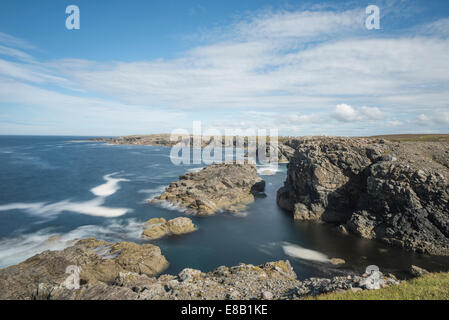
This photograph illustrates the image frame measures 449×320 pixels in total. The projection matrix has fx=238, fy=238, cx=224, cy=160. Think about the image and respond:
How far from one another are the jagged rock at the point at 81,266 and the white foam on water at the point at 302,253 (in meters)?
16.1

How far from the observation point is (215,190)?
175 feet

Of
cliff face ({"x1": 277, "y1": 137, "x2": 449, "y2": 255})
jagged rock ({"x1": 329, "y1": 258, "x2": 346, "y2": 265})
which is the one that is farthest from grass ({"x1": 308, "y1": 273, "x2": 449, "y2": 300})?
cliff face ({"x1": 277, "y1": 137, "x2": 449, "y2": 255})

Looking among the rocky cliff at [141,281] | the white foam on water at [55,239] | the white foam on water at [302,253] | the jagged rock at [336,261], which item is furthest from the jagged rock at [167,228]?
the jagged rock at [336,261]

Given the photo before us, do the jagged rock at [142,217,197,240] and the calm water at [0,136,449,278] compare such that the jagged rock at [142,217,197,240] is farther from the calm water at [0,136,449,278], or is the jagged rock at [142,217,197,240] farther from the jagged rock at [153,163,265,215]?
the jagged rock at [153,163,265,215]

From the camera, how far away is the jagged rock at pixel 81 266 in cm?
1795

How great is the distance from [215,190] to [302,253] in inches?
1018

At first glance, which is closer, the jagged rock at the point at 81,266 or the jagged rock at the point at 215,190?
the jagged rock at the point at 81,266

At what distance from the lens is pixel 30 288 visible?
18.2m

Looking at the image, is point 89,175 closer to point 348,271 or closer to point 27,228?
point 27,228

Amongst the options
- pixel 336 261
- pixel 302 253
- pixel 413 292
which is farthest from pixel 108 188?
pixel 413 292

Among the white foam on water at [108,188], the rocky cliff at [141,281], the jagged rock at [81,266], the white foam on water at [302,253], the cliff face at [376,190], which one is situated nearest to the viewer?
the rocky cliff at [141,281]

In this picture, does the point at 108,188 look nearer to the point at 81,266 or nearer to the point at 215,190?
the point at 215,190

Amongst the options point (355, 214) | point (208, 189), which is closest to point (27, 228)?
point (208, 189)

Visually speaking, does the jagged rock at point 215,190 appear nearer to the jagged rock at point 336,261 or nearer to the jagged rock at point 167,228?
the jagged rock at point 167,228
